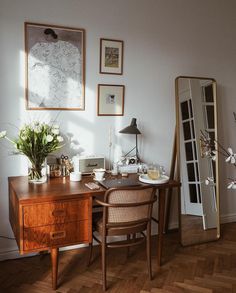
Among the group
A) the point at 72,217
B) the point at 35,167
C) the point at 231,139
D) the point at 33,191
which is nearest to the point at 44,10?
the point at 35,167

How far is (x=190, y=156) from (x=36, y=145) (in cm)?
157

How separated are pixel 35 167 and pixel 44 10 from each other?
129 centimetres

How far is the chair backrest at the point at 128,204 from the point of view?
2.17 m

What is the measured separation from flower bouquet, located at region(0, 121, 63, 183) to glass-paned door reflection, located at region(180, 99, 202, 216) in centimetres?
135

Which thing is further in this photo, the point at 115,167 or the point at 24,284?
the point at 115,167

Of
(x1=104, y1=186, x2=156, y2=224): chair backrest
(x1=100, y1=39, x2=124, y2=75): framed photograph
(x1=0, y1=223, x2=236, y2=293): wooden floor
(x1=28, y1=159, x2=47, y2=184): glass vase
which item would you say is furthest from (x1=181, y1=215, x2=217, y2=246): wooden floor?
(x1=100, y1=39, x2=124, y2=75): framed photograph

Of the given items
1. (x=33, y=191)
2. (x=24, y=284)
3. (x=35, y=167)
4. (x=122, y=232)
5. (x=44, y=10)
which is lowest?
(x=24, y=284)

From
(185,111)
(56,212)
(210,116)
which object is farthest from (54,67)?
(210,116)

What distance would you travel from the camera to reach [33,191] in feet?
7.25

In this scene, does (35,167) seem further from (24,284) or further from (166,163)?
(166,163)

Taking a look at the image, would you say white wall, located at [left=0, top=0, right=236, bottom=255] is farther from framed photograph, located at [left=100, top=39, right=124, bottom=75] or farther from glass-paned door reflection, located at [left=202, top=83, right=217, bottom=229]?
glass-paned door reflection, located at [left=202, top=83, right=217, bottom=229]

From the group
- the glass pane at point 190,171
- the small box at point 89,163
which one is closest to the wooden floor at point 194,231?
the glass pane at point 190,171

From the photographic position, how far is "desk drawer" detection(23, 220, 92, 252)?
6.89 ft

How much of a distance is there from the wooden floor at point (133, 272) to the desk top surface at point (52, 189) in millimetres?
701
